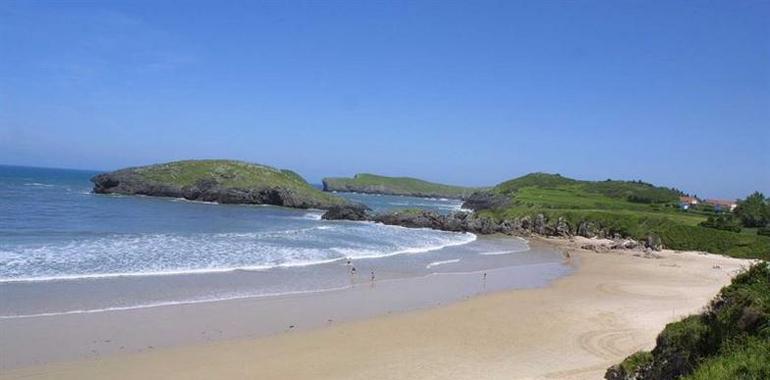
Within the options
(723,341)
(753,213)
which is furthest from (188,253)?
(753,213)

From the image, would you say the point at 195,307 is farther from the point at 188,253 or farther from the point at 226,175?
the point at 226,175

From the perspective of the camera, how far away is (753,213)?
64625 mm

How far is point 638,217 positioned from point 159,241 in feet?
154

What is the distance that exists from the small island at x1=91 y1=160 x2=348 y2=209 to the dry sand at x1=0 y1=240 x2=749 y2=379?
62.7 m

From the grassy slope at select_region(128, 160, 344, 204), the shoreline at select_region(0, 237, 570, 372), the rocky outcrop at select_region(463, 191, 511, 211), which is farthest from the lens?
the grassy slope at select_region(128, 160, 344, 204)

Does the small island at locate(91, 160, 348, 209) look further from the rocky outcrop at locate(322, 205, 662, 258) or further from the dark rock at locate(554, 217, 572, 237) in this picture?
the dark rock at locate(554, 217, 572, 237)

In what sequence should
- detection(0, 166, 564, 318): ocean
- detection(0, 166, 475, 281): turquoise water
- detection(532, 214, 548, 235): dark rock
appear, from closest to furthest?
detection(0, 166, 564, 318): ocean, detection(0, 166, 475, 281): turquoise water, detection(532, 214, 548, 235): dark rock

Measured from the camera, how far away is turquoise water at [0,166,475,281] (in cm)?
2648

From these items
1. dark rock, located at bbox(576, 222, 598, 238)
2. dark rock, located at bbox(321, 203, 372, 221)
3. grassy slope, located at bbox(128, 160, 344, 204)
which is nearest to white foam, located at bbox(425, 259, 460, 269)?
dark rock, located at bbox(576, 222, 598, 238)

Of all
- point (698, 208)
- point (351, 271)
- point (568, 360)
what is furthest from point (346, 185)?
point (568, 360)

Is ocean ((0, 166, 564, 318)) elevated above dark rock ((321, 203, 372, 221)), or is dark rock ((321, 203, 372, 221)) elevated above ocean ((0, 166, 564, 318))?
dark rock ((321, 203, 372, 221))

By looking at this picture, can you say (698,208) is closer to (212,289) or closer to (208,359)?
(212,289)

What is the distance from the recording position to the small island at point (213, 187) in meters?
85.0

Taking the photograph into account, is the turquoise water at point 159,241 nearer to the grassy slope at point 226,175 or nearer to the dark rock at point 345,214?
the dark rock at point 345,214
